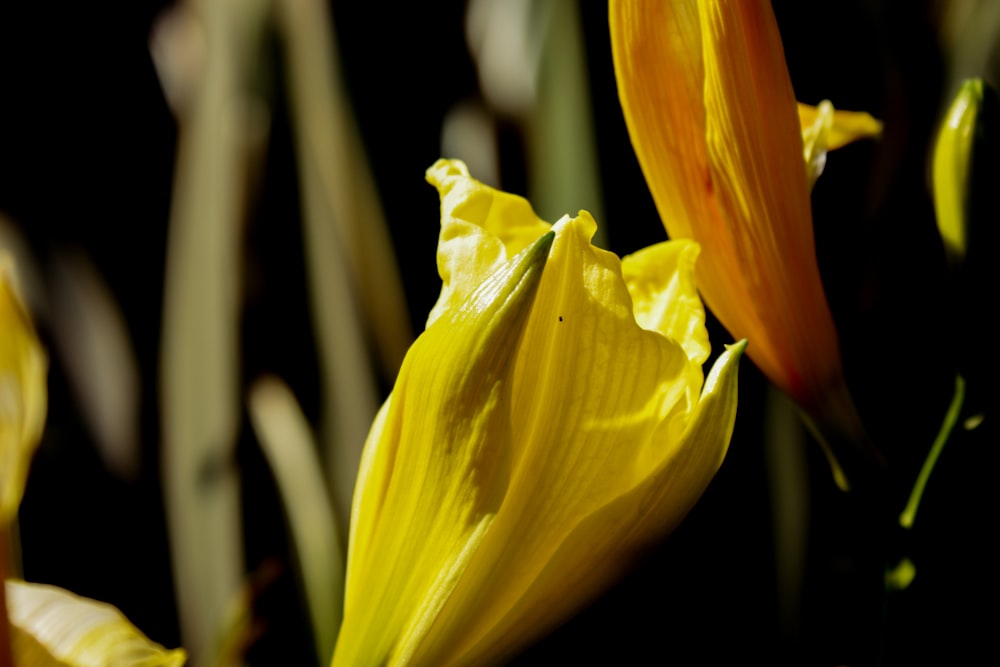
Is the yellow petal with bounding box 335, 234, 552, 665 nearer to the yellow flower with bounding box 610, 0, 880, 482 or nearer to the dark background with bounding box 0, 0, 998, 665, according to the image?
the yellow flower with bounding box 610, 0, 880, 482

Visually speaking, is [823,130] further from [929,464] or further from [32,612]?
[32,612]

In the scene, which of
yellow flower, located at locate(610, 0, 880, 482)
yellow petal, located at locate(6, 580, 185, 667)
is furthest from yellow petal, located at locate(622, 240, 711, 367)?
yellow petal, located at locate(6, 580, 185, 667)

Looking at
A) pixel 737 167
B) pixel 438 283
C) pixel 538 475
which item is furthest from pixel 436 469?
pixel 438 283

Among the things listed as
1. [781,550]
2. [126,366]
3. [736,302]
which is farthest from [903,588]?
[126,366]

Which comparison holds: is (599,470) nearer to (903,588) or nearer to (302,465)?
(903,588)

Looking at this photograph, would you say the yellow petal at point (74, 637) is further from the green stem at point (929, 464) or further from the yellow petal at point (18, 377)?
the green stem at point (929, 464)

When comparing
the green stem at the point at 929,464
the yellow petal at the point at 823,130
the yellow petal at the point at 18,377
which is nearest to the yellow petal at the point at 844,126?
the yellow petal at the point at 823,130
